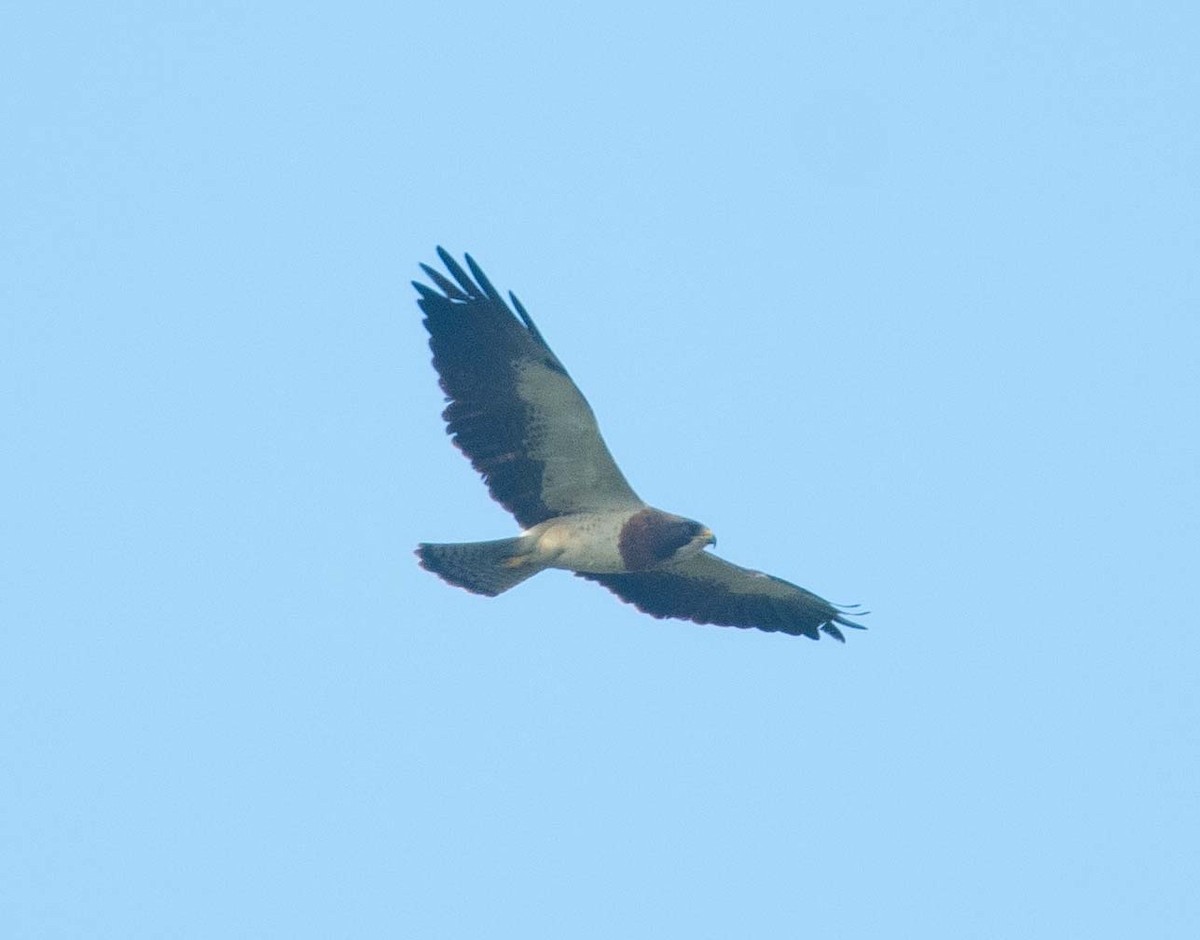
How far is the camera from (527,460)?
1578 cm

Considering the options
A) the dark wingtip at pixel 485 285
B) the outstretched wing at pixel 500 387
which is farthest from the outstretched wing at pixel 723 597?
the dark wingtip at pixel 485 285

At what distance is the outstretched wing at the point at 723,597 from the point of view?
1719 cm

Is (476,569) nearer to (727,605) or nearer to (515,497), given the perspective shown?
(515,497)

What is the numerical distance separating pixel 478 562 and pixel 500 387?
1.41 metres

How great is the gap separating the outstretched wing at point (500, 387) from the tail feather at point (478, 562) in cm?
57

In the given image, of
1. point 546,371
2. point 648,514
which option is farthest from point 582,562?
point 546,371

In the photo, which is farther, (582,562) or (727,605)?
(727,605)

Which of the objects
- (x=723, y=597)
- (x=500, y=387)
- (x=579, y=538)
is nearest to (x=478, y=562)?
(x=579, y=538)

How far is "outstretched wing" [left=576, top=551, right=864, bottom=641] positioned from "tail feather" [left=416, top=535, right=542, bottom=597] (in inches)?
36.4

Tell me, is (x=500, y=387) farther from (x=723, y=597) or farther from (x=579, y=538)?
(x=723, y=597)

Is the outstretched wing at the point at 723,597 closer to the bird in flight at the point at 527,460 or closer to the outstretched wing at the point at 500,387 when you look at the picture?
the bird in flight at the point at 527,460

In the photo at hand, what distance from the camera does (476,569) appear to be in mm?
16000

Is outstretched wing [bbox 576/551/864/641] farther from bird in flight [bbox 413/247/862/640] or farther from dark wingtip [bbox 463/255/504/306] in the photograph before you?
dark wingtip [bbox 463/255/504/306]

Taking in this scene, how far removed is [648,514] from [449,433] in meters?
1.66
